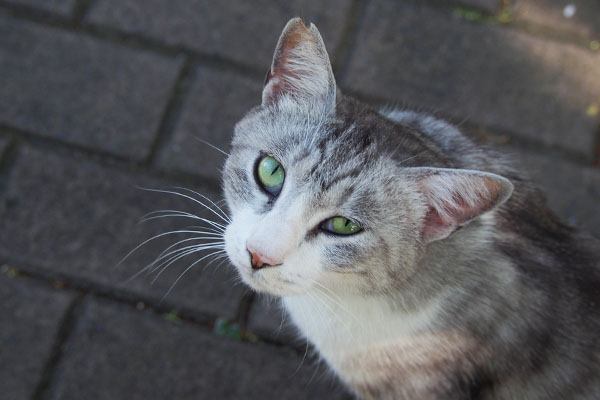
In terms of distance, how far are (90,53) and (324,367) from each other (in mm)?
1994

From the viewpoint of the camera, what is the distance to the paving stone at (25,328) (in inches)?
92.1

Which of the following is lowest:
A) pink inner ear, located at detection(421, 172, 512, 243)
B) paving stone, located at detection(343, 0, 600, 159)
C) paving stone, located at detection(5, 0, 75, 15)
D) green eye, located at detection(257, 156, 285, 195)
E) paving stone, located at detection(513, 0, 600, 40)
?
green eye, located at detection(257, 156, 285, 195)

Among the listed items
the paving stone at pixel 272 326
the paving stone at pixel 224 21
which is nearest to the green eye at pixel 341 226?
the paving stone at pixel 272 326

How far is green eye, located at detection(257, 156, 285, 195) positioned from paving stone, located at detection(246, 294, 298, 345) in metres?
1.03

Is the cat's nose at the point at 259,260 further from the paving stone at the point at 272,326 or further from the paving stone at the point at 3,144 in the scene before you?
the paving stone at the point at 3,144

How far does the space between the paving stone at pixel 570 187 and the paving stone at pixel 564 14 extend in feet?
2.57

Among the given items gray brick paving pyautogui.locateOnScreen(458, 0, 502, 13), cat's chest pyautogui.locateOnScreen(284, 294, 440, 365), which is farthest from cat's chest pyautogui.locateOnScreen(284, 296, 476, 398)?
gray brick paving pyautogui.locateOnScreen(458, 0, 502, 13)

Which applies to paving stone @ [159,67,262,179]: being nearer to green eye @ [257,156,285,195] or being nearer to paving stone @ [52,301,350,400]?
paving stone @ [52,301,350,400]

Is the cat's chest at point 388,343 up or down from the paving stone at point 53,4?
down

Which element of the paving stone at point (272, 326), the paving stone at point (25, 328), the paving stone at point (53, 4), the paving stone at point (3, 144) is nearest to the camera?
the paving stone at point (25, 328)

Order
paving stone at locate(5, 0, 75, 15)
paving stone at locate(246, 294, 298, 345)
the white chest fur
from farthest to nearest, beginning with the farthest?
paving stone at locate(5, 0, 75, 15) → paving stone at locate(246, 294, 298, 345) → the white chest fur

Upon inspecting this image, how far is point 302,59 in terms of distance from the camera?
1607 millimetres

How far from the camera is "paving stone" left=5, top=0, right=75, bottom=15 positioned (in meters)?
2.82

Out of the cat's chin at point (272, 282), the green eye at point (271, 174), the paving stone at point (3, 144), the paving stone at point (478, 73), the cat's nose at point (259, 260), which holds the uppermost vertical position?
the paving stone at point (478, 73)
